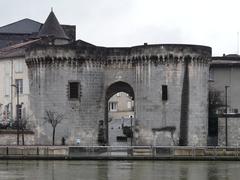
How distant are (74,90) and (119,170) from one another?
1978 cm

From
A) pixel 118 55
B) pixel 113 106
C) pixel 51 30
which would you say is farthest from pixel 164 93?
pixel 113 106

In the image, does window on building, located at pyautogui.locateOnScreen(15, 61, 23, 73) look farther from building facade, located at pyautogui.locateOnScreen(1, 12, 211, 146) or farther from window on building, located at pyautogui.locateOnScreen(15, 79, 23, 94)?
building facade, located at pyautogui.locateOnScreen(1, 12, 211, 146)

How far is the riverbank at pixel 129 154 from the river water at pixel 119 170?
91.6 inches

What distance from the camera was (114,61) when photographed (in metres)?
68.1

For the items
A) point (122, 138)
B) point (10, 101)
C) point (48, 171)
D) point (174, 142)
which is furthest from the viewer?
point (122, 138)

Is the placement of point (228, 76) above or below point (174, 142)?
above

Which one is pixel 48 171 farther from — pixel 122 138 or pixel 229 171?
pixel 122 138

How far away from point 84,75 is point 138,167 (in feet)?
58.4

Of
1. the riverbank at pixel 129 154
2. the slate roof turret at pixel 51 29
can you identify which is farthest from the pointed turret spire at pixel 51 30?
the riverbank at pixel 129 154

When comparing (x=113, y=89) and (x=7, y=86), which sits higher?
(x=7, y=86)

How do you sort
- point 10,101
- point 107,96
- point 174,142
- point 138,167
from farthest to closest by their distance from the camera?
point 10,101, point 107,96, point 174,142, point 138,167

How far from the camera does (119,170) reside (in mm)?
48125

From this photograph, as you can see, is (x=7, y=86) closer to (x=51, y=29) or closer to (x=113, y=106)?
(x=51, y=29)

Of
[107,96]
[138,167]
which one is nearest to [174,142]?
[107,96]
